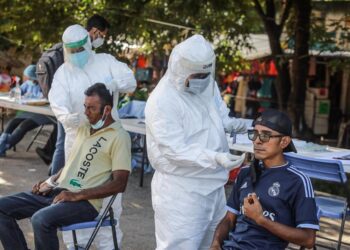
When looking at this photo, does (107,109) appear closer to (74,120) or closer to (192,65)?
(74,120)

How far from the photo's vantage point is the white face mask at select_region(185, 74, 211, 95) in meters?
3.46

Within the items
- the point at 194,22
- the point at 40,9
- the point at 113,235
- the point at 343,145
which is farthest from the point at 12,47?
the point at 113,235

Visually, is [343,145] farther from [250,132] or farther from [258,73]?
[250,132]

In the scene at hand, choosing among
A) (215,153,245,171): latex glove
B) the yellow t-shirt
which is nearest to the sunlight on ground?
the yellow t-shirt

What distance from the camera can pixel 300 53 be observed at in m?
10.7

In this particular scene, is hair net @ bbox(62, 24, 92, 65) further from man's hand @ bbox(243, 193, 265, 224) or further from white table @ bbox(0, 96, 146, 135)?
man's hand @ bbox(243, 193, 265, 224)

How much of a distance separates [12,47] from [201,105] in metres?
15.4

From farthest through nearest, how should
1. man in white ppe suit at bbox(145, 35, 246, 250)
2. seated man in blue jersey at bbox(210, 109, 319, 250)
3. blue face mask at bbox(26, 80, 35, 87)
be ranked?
blue face mask at bbox(26, 80, 35, 87), man in white ppe suit at bbox(145, 35, 246, 250), seated man in blue jersey at bbox(210, 109, 319, 250)

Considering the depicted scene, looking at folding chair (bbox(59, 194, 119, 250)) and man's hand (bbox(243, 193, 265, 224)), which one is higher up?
man's hand (bbox(243, 193, 265, 224))

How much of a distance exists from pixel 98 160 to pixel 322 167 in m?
1.58

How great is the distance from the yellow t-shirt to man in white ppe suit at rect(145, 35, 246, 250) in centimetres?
72

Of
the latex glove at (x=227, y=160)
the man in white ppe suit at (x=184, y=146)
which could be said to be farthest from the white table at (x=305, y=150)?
the latex glove at (x=227, y=160)

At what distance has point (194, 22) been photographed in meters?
11.7

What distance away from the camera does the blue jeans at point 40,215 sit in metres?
4.03
